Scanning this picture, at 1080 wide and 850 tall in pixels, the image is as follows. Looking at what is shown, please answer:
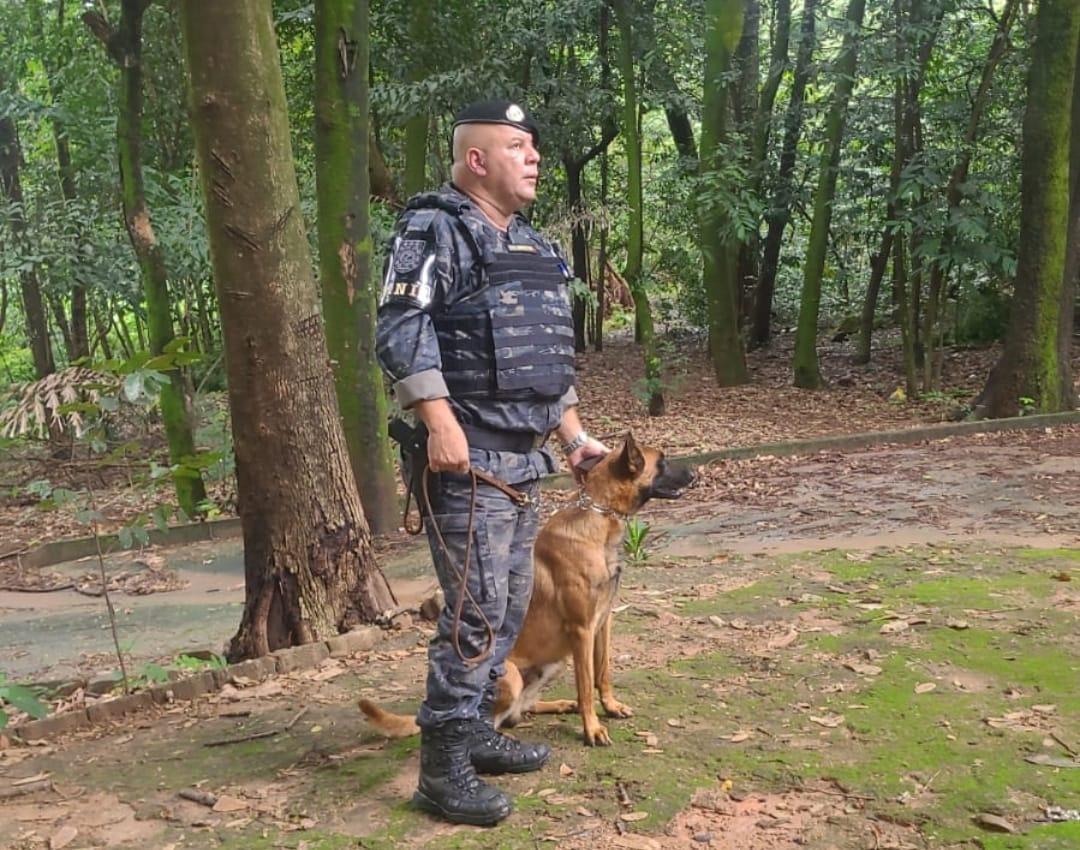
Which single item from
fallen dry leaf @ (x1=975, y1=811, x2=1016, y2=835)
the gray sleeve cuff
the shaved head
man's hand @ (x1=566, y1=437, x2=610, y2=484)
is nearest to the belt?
the gray sleeve cuff

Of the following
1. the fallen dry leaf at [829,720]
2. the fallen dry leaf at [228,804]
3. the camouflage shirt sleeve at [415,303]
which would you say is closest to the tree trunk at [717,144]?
the fallen dry leaf at [829,720]

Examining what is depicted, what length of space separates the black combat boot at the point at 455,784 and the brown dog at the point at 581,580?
1.38 feet

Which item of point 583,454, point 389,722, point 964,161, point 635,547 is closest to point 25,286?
point 635,547

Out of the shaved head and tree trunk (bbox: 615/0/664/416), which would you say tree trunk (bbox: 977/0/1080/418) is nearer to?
tree trunk (bbox: 615/0/664/416)

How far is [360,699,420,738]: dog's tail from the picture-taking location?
12.0ft

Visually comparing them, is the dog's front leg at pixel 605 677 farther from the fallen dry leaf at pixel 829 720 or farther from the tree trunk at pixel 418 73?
the tree trunk at pixel 418 73

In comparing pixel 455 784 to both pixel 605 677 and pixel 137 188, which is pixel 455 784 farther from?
pixel 137 188

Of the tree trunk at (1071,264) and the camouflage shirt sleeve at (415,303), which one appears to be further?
the tree trunk at (1071,264)

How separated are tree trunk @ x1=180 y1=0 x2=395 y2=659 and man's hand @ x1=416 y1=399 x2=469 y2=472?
2.28 meters

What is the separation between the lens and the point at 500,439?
326 cm

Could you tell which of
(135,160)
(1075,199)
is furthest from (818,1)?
(135,160)

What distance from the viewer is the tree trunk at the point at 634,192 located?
13305 mm

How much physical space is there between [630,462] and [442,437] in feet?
3.08

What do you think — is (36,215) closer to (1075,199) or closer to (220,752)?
(220,752)
